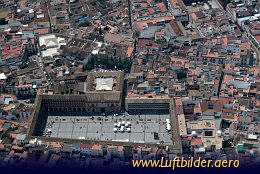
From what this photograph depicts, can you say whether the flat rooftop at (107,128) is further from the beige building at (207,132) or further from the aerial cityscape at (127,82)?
the beige building at (207,132)

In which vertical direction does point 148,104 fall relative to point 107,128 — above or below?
above

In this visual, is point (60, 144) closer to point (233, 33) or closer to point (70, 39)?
point (70, 39)

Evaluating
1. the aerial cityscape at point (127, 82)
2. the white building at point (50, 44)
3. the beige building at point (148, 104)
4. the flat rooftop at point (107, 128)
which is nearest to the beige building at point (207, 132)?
the aerial cityscape at point (127, 82)

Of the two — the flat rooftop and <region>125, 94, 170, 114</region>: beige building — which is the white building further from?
<region>125, 94, 170, 114</region>: beige building

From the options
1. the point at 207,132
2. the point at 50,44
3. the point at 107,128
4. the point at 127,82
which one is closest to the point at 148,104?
the point at 127,82

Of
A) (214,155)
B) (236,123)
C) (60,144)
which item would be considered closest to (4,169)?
(60,144)

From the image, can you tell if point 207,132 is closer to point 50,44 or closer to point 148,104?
point 148,104

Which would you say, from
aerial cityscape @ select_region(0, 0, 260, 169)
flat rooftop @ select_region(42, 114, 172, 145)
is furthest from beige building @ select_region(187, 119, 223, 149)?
flat rooftop @ select_region(42, 114, 172, 145)
